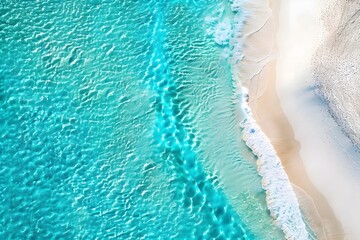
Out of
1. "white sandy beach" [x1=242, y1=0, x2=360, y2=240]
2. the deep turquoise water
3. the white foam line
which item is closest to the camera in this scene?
the white foam line

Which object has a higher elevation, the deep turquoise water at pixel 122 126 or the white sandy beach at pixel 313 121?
the deep turquoise water at pixel 122 126


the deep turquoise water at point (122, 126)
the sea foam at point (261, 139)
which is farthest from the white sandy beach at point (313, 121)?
the deep turquoise water at point (122, 126)

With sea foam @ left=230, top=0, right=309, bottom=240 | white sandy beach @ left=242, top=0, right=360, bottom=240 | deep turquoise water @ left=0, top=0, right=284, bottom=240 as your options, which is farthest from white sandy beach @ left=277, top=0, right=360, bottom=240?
deep turquoise water @ left=0, top=0, right=284, bottom=240

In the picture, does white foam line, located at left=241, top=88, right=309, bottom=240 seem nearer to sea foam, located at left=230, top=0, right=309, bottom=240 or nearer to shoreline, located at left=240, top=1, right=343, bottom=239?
sea foam, located at left=230, top=0, right=309, bottom=240

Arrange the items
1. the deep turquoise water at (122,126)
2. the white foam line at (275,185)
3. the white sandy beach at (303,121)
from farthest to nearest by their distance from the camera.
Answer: the deep turquoise water at (122,126)
the white sandy beach at (303,121)
the white foam line at (275,185)

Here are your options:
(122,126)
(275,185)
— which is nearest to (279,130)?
(275,185)

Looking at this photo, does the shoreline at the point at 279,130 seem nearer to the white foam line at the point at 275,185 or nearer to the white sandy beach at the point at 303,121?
the white sandy beach at the point at 303,121

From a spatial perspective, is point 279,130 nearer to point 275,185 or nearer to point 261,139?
point 261,139
